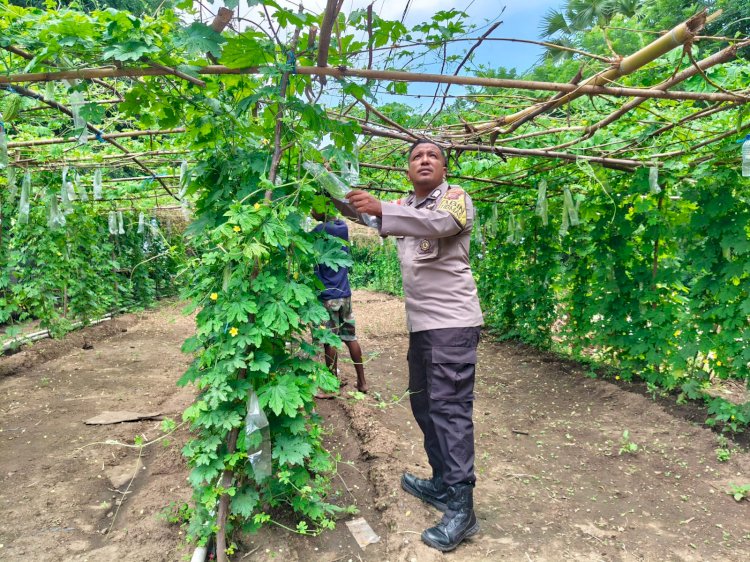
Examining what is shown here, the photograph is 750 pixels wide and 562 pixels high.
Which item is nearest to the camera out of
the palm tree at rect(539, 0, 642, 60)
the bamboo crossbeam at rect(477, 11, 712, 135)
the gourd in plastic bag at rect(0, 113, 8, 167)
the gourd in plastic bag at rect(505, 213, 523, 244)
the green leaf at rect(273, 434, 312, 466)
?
the bamboo crossbeam at rect(477, 11, 712, 135)

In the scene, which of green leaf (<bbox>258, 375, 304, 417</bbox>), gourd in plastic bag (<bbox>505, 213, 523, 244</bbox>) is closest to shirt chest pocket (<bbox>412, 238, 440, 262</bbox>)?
green leaf (<bbox>258, 375, 304, 417</bbox>)

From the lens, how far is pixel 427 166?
2.82m

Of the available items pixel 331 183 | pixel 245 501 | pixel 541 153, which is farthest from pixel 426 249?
pixel 541 153

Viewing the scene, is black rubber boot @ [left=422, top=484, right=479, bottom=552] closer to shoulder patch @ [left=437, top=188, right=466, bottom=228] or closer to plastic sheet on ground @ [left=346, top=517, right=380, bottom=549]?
plastic sheet on ground @ [left=346, top=517, right=380, bottom=549]

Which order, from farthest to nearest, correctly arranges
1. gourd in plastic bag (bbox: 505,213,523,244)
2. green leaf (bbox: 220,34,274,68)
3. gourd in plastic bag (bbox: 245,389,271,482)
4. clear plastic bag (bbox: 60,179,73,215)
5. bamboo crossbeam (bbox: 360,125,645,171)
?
gourd in plastic bag (bbox: 505,213,523,244) → clear plastic bag (bbox: 60,179,73,215) → bamboo crossbeam (bbox: 360,125,645,171) → gourd in plastic bag (bbox: 245,389,271,482) → green leaf (bbox: 220,34,274,68)

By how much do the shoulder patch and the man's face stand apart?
21 centimetres

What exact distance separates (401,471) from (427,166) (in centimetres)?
218

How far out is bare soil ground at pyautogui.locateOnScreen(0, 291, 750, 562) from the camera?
9.10 feet

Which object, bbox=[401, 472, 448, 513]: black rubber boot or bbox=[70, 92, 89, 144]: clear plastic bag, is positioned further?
bbox=[401, 472, 448, 513]: black rubber boot

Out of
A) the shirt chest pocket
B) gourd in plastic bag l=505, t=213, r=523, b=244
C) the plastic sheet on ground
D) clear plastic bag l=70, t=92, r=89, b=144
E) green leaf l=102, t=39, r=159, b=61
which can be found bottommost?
the plastic sheet on ground

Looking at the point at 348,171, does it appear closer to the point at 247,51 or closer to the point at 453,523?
the point at 247,51

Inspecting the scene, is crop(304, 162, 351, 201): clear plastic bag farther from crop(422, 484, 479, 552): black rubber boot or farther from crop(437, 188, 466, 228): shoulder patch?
crop(422, 484, 479, 552): black rubber boot

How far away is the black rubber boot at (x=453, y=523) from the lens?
8.61 feet

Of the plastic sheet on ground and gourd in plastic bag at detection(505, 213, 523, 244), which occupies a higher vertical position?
gourd in plastic bag at detection(505, 213, 523, 244)
